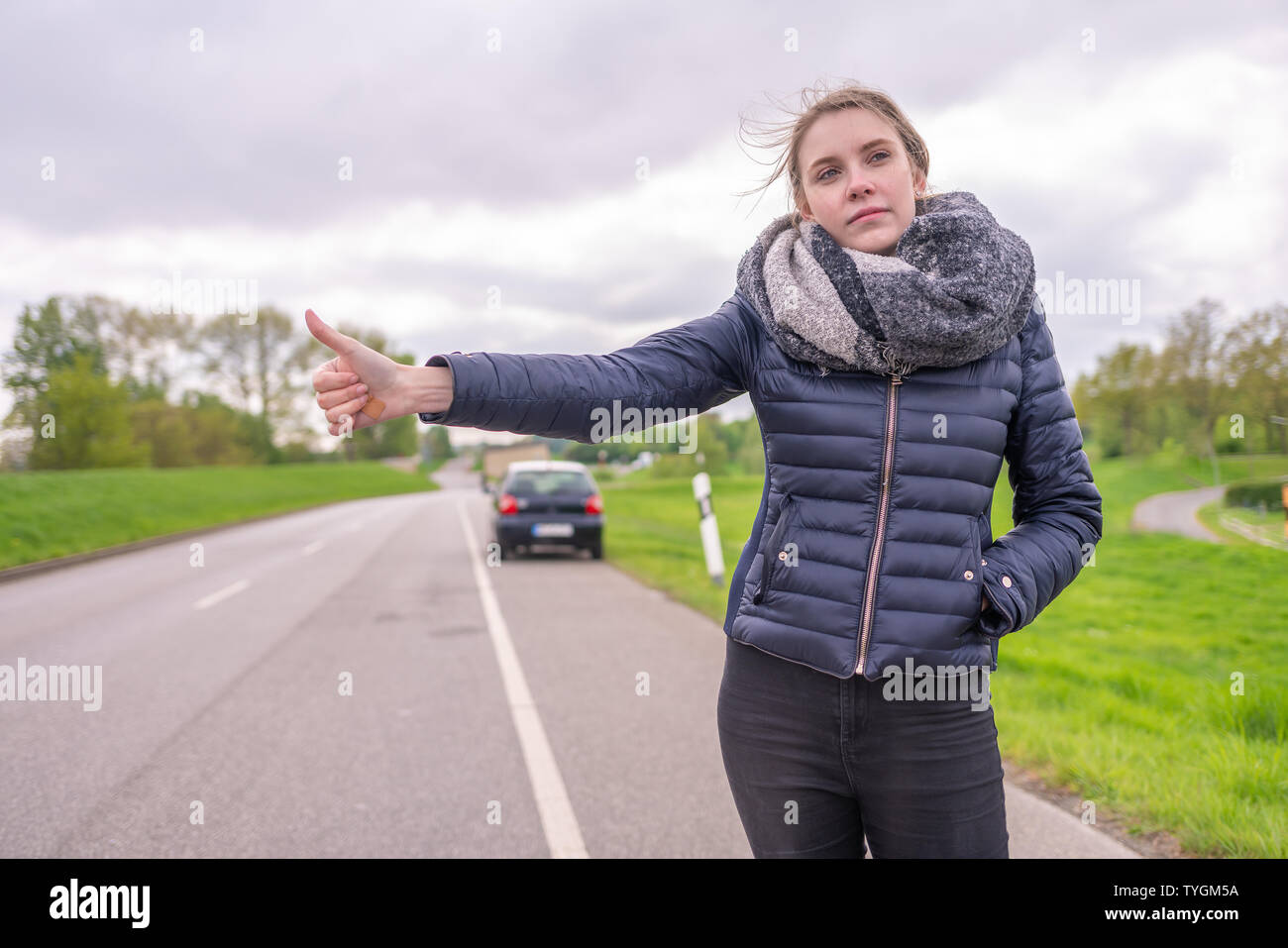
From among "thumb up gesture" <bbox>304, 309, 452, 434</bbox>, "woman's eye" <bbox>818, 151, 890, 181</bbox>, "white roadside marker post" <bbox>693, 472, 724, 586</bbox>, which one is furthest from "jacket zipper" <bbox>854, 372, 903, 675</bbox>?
"white roadside marker post" <bbox>693, 472, 724, 586</bbox>

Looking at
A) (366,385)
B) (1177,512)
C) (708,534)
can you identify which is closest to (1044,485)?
(366,385)

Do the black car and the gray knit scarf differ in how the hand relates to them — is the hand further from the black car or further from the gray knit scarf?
the black car

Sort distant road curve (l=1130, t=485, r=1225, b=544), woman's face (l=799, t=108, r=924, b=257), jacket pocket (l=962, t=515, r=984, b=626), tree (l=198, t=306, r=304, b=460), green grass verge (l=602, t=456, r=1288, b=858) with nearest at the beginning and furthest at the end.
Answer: jacket pocket (l=962, t=515, r=984, b=626)
woman's face (l=799, t=108, r=924, b=257)
green grass verge (l=602, t=456, r=1288, b=858)
distant road curve (l=1130, t=485, r=1225, b=544)
tree (l=198, t=306, r=304, b=460)

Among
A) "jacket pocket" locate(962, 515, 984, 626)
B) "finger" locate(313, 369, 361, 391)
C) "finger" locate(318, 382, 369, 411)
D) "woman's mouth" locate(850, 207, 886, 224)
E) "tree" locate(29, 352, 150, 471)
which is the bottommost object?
"jacket pocket" locate(962, 515, 984, 626)

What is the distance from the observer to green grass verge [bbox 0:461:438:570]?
17188 millimetres

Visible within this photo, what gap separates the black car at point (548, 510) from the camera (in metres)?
14.5

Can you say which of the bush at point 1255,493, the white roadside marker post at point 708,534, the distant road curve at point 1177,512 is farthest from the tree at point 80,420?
the bush at point 1255,493

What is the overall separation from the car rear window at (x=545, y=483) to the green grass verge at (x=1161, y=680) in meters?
4.45

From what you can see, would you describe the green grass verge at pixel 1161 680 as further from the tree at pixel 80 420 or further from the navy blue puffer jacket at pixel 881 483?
the tree at pixel 80 420

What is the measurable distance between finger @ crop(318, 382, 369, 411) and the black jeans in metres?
0.89

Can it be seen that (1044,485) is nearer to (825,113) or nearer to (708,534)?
(825,113)

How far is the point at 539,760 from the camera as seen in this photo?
471cm

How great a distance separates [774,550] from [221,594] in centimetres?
1109
